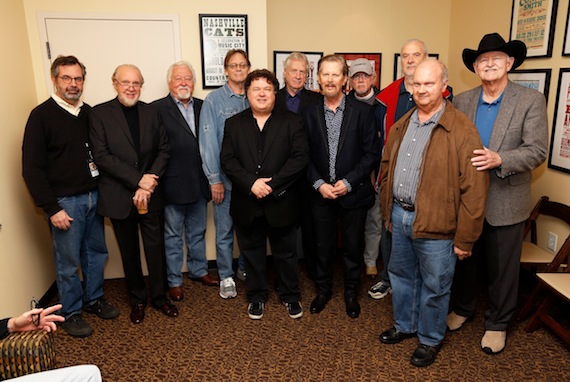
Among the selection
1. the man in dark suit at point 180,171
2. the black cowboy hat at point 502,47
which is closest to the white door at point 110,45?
the man in dark suit at point 180,171

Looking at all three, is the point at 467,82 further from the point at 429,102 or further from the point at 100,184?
the point at 100,184

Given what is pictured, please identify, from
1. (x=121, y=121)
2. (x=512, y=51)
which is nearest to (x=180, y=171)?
(x=121, y=121)

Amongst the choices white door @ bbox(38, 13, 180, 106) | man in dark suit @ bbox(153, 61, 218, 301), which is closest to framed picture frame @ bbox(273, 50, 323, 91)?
white door @ bbox(38, 13, 180, 106)

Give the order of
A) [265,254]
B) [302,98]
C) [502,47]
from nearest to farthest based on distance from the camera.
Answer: [502,47] → [265,254] → [302,98]

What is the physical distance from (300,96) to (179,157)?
1.04 m

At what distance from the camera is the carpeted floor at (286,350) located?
250 cm

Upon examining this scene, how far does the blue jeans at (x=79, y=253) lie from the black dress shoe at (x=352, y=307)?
1798 mm

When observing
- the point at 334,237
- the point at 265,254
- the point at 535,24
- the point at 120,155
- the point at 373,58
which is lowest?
the point at 265,254

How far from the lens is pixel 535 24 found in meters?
→ 3.30

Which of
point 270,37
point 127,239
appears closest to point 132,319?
point 127,239

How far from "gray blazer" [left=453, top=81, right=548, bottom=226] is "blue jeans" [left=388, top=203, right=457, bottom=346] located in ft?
1.39

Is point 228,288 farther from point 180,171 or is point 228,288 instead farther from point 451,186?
point 451,186

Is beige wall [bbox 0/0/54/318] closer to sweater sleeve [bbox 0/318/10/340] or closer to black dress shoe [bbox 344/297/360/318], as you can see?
sweater sleeve [bbox 0/318/10/340]

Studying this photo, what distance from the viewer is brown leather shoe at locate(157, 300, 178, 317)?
3139 millimetres
